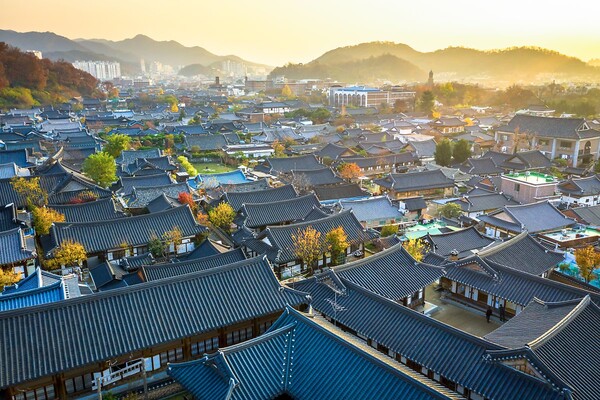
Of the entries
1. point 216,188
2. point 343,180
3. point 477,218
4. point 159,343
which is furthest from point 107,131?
point 159,343

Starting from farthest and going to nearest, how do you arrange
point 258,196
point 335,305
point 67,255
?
point 258,196 < point 67,255 < point 335,305

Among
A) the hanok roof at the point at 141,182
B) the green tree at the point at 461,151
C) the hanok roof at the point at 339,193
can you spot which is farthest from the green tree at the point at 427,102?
the hanok roof at the point at 141,182

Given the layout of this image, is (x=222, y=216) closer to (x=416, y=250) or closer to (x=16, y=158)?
(x=416, y=250)

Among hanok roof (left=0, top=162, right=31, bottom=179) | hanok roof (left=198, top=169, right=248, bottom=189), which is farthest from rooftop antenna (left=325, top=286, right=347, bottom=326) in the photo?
hanok roof (left=0, top=162, right=31, bottom=179)

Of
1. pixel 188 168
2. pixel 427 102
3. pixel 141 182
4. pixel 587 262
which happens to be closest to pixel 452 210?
pixel 587 262

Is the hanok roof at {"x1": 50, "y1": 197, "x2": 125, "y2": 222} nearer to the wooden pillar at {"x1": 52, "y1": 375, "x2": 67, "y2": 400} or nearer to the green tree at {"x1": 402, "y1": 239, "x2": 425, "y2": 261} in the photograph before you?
the wooden pillar at {"x1": 52, "y1": 375, "x2": 67, "y2": 400}
